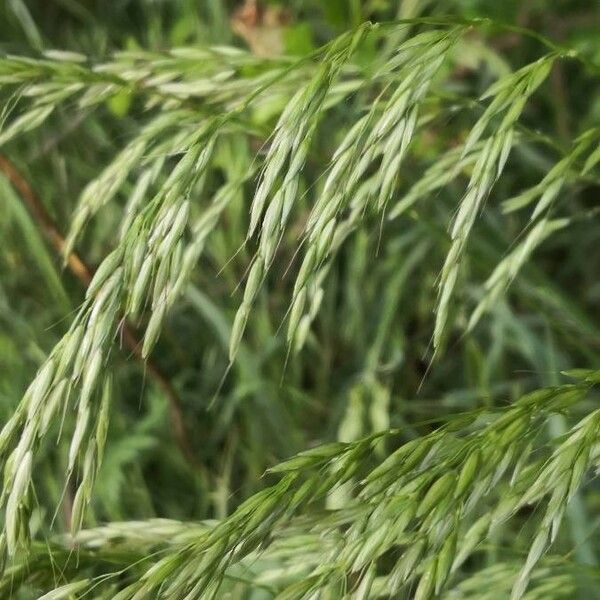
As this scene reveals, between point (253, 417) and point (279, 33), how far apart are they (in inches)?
19.7

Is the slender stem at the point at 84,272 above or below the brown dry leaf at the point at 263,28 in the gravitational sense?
below

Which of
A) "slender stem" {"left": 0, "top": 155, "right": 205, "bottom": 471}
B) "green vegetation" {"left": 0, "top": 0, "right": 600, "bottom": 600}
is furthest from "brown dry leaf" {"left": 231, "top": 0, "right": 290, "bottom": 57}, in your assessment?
"slender stem" {"left": 0, "top": 155, "right": 205, "bottom": 471}

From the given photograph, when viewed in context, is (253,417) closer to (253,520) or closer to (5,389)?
(5,389)

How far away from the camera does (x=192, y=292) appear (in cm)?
144

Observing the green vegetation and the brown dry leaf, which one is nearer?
the green vegetation

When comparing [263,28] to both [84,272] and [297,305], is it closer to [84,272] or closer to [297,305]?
[84,272]

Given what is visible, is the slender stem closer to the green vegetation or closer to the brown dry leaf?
the green vegetation

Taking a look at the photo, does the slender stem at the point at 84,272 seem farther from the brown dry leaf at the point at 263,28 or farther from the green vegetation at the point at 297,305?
the brown dry leaf at the point at 263,28

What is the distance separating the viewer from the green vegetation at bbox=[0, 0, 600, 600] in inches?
26.8

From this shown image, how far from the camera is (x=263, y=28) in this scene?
5.02ft

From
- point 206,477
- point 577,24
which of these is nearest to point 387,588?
point 206,477

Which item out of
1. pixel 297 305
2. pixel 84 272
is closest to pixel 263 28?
pixel 84 272

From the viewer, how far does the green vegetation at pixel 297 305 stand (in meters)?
0.68

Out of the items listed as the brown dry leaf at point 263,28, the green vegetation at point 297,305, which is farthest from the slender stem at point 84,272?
the brown dry leaf at point 263,28
